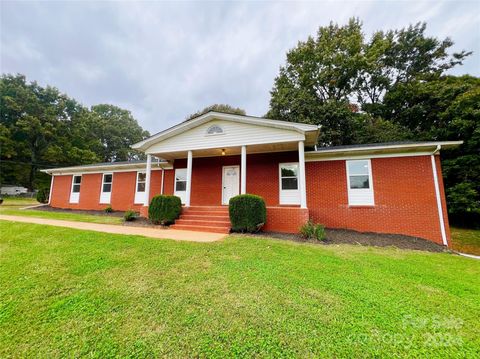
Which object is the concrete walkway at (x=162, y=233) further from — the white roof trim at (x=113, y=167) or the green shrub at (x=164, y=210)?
the white roof trim at (x=113, y=167)

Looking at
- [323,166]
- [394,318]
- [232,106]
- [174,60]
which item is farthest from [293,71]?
[394,318]

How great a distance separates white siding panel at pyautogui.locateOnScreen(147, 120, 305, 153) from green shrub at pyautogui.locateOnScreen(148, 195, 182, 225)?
2644mm

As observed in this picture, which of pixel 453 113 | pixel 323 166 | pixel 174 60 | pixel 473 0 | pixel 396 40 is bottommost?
pixel 323 166

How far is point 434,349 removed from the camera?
1929 millimetres

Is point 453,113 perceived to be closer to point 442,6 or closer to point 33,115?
point 442,6

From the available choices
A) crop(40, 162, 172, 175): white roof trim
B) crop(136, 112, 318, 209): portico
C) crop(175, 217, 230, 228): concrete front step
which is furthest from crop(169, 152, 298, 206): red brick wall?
crop(175, 217, 230, 228): concrete front step

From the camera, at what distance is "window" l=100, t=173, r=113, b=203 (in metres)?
13.1

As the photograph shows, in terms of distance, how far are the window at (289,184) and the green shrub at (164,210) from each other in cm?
493

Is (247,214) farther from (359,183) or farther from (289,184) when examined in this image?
(359,183)

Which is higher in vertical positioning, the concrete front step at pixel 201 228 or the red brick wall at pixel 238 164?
the red brick wall at pixel 238 164

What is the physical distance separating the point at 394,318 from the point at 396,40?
89.0 feet

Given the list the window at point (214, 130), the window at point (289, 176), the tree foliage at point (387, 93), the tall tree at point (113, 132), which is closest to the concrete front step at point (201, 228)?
the window at point (289, 176)

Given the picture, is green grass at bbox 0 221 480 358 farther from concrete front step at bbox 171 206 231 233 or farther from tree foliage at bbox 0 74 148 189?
tree foliage at bbox 0 74 148 189

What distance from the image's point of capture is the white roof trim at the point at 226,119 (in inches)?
306
